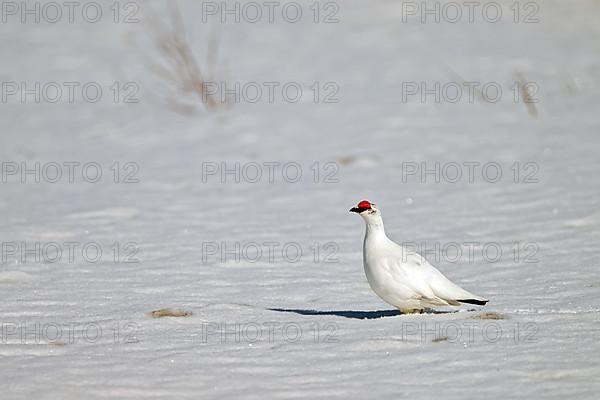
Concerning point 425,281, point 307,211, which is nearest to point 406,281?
point 425,281

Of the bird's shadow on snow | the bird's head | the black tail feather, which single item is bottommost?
the bird's shadow on snow

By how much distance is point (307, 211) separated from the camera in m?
8.92

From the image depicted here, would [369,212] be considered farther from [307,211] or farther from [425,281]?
[307,211]

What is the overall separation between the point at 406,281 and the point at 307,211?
141 inches

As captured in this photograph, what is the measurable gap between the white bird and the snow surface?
0.11 metres

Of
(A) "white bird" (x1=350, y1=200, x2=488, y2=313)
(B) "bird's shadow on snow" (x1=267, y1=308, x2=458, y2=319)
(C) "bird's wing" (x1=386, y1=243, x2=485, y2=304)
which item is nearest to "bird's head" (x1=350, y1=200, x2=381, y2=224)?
(A) "white bird" (x1=350, y1=200, x2=488, y2=313)

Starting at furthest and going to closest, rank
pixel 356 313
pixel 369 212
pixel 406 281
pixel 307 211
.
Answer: pixel 307 211
pixel 356 313
pixel 369 212
pixel 406 281

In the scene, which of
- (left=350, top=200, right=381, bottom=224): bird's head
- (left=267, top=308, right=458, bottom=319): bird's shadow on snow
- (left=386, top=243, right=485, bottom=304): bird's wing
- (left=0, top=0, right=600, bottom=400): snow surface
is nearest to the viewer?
(left=0, top=0, right=600, bottom=400): snow surface

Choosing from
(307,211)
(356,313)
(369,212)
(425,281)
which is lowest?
(356,313)

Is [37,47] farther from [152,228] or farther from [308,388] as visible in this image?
[308,388]

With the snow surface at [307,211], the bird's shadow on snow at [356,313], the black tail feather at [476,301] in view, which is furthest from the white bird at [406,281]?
the bird's shadow on snow at [356,313]

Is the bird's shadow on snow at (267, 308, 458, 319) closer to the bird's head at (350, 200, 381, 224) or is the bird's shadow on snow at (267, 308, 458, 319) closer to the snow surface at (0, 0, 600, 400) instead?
the snow surface at (0, 0, 600, 400)

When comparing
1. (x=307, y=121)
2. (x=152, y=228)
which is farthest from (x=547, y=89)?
(x=152, y=228)

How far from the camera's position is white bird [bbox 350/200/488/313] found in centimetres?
540
